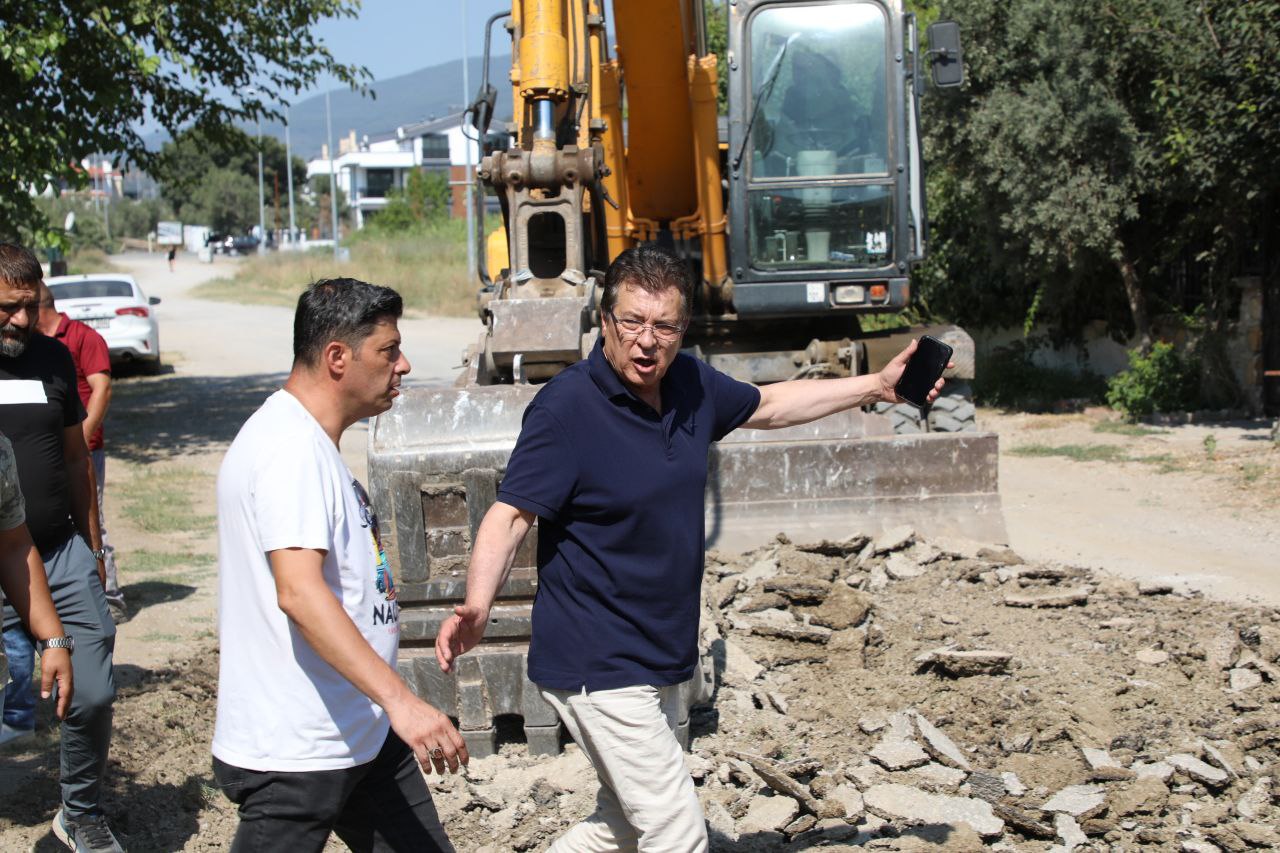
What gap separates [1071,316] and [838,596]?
10950mm

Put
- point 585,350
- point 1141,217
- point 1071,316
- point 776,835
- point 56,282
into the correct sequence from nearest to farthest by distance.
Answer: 1. point 776,835
2. point 585,350
3. point 1141,217
4. point 1071,316
5. point 56,282

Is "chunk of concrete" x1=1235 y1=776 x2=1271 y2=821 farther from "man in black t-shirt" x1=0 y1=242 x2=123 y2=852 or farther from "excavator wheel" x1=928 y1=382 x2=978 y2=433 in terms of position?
"excavator wheel" x1=928 y1=382 x2=978 y2=433

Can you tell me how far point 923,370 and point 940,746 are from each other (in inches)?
67.4

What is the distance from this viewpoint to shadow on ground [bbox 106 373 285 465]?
1430cm

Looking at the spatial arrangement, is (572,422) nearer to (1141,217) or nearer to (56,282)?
(1141,217)

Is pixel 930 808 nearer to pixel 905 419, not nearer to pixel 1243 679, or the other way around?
pixel 1243 679

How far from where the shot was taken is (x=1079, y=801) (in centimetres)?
452

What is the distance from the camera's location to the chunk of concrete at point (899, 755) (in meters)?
4.87

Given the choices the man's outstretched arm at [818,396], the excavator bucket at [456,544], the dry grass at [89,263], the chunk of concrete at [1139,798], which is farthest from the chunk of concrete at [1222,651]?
the dry grass at [89,263]

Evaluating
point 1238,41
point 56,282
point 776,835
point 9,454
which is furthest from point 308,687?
point 56,282

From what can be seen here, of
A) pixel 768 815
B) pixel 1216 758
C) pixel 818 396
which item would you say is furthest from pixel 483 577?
pixel 1216 758

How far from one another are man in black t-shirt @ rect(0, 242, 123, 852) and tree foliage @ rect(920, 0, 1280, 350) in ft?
35.5

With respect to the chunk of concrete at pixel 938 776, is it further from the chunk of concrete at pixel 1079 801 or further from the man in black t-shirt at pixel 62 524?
the man in black t-shirt at pixel 62 524

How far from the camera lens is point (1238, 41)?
484 inches
